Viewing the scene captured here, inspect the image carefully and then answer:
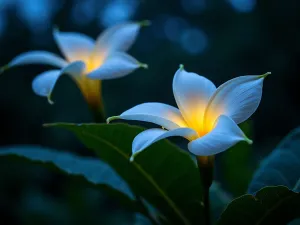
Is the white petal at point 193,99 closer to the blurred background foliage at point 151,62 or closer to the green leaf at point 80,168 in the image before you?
the green leaf at point 80,168

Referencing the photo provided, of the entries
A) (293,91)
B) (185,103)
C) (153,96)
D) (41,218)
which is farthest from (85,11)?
(185,103)

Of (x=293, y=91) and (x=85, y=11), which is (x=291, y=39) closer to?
(x=293, y=91)

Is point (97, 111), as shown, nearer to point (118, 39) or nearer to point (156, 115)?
point (118, 39)

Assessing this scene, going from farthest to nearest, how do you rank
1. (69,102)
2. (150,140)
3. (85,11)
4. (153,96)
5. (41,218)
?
(85,11), (153,96), (69,102), (41,218), (150,140)

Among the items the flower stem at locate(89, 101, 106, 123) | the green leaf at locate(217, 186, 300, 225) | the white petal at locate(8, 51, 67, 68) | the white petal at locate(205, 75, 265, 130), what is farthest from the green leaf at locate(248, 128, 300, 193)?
the white petal at locate(8, 51, 67, 68)

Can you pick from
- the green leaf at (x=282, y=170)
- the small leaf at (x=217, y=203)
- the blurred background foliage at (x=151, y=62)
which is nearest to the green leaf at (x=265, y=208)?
the green leaf at (x=282, y=170)

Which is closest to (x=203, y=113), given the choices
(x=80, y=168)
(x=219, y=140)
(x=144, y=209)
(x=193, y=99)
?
(x=193, y=99)
